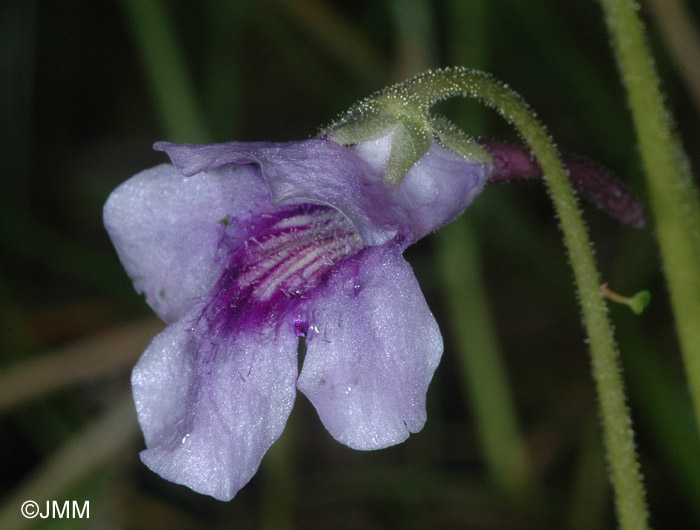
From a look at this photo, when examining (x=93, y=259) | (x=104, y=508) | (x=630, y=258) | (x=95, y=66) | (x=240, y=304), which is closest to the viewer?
(x=240, y=304)

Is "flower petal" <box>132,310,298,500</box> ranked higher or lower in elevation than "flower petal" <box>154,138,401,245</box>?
lower

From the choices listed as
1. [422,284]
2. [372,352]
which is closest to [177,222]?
[372,352]

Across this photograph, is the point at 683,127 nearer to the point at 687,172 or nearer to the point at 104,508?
the point at 687,172

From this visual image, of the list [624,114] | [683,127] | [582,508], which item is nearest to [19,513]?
[582,508]

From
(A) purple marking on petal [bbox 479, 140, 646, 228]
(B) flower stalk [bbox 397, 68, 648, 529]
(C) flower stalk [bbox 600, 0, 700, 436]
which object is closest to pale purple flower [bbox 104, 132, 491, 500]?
(B) flower stalk [bbox 397, 68, 648, 529]

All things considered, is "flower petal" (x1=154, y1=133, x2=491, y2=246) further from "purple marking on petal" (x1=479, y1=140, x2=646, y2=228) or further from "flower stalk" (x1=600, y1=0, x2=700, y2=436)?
"flower stalk" (x1=600, y1=0, x2=700, y2=436)
